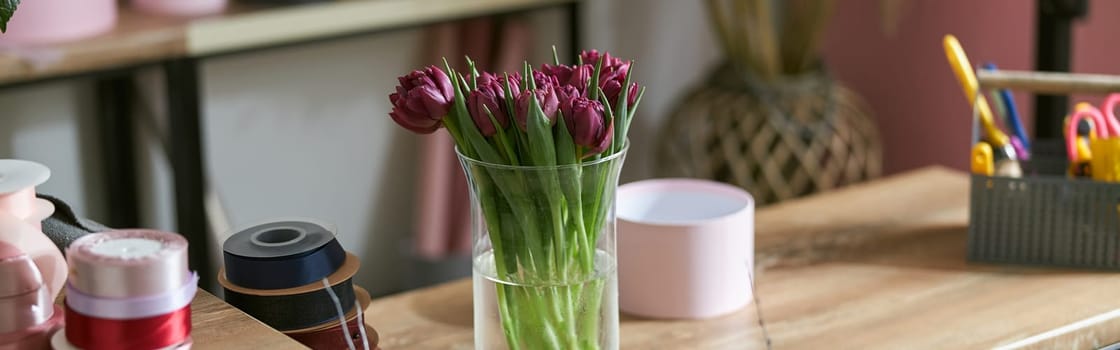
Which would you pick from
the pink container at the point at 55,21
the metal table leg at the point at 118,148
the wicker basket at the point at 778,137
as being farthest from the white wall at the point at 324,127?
the pink container at the point at 55,21

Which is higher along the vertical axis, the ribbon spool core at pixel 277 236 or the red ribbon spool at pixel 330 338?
the ribbon spool core at pixel 277 236

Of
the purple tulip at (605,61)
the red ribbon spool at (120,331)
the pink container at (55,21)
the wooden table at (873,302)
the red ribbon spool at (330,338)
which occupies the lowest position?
the wooden table at (873,302)

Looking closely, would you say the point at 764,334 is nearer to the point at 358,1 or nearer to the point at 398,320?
the point at 398,320

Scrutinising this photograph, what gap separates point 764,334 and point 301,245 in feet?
1.49

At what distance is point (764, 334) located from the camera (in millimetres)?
1272

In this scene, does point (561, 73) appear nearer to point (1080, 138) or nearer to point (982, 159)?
point (982, 159)

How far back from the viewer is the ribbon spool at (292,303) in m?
1.06

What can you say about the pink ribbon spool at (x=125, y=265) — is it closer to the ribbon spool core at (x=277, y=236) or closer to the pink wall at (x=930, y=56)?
the ribbon spool core at (x=277, y=236)

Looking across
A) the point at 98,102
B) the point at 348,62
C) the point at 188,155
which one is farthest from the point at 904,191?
the point at 98,102

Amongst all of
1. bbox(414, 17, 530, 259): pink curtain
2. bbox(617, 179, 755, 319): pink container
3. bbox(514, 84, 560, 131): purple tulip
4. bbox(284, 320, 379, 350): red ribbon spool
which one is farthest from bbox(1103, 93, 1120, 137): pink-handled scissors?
bbox(414, 17, 530, 259): pink curtain

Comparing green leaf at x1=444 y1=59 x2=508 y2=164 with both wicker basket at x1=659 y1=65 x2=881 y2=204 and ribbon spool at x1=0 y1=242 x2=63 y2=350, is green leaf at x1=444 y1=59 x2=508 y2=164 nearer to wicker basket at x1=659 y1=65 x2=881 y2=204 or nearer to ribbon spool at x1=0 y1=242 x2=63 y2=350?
ribbon spool at x1=0 y1=242 x2=63 y2=350

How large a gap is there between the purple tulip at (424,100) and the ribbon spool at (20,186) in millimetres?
260

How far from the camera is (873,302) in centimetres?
134

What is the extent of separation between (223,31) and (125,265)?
4.17ft
